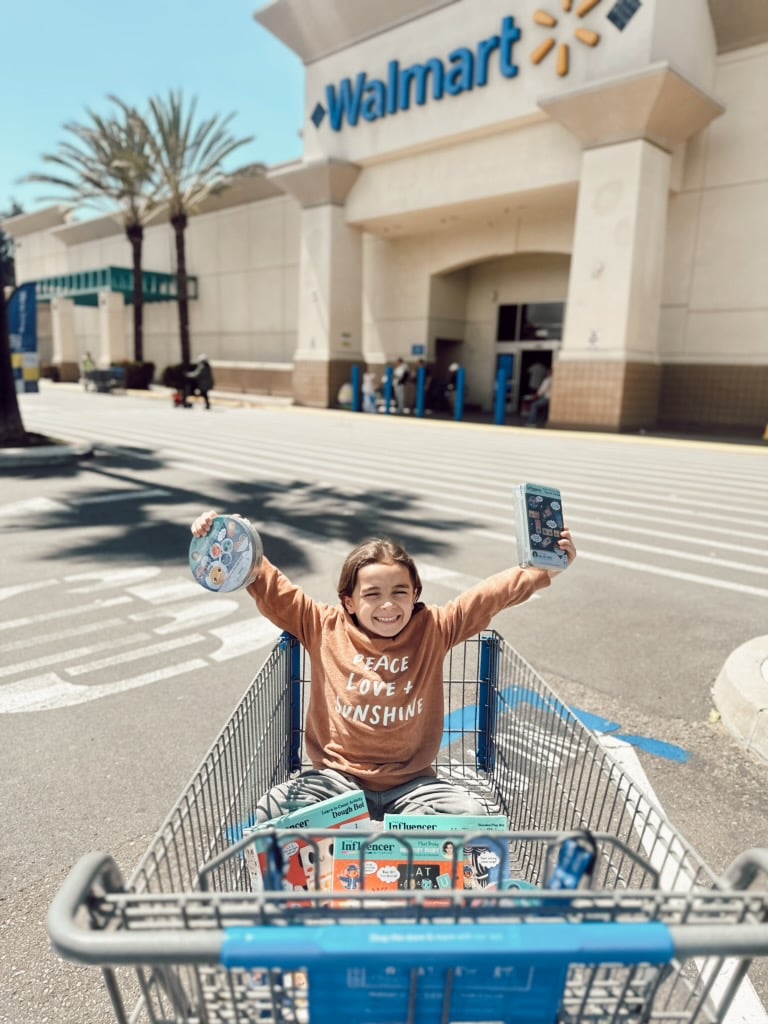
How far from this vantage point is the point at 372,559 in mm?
2297

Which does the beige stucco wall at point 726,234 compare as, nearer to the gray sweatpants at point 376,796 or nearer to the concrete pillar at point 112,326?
the gray sweatpants at point 376,796

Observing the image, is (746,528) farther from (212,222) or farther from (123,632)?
(212,222)

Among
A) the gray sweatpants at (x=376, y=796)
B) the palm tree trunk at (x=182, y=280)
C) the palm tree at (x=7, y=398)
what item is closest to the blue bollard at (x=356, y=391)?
the palm tree trunk at (x=182, y=280)

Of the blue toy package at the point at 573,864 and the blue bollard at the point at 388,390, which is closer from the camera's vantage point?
the blue toy package at the point at 573,864

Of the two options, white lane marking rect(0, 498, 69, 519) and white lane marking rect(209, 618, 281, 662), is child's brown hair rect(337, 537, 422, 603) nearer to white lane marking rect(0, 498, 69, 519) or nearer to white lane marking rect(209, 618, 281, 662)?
white lane marking rect(209, 618, 281, 662)

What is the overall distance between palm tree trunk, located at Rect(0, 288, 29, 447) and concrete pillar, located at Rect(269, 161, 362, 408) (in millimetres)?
13371

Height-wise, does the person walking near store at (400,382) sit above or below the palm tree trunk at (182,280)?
below

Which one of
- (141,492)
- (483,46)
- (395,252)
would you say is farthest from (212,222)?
(141,492)

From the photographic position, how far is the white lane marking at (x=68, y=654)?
4.14 m

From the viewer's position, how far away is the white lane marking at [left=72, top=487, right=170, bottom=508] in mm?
8594

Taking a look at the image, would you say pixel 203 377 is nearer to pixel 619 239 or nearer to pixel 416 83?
pixel 416 83

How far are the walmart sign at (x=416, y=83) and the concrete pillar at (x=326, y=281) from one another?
5.57 feet

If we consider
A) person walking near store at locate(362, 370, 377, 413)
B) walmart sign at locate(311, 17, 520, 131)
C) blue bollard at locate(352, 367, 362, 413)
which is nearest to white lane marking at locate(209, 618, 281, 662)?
walmart sign at locate(311, 17, 520, 131)

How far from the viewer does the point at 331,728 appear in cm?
238
